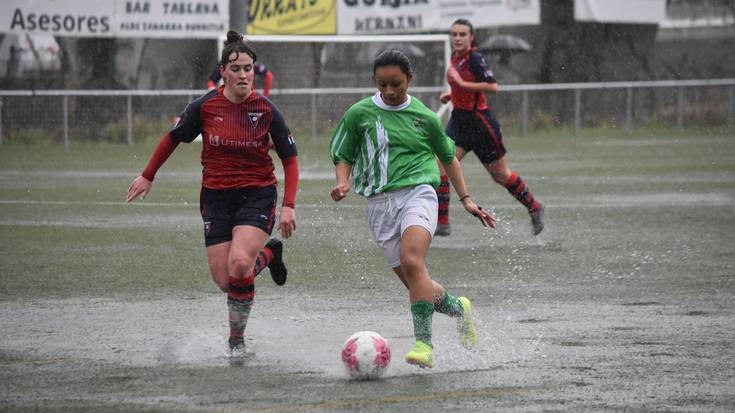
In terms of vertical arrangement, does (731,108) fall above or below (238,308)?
below

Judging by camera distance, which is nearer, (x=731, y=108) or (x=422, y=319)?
(x=422, y=319)

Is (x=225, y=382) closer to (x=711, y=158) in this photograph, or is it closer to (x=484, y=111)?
(x=484, y=111)

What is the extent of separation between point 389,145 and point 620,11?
25001mm

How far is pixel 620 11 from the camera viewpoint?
31094mm

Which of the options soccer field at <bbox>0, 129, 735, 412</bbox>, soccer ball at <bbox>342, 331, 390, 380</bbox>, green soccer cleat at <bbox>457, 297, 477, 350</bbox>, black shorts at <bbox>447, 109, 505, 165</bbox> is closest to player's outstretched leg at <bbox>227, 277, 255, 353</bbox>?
soccer field at <bbox>0, 129, 735, 412</bbox>

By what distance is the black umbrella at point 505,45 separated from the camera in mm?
32781

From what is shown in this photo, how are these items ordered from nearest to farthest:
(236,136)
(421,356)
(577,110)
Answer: (421,356) < (236,136) < (577,110)

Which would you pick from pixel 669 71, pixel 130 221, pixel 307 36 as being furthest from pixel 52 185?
pixel 669 71

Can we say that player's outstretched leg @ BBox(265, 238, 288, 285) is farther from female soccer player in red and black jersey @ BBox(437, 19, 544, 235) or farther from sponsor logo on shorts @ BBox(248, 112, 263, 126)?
female soccer player in red and black jersey @ BBox(437, 19, 544, 235)

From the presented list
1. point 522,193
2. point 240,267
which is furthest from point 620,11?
point 240,267

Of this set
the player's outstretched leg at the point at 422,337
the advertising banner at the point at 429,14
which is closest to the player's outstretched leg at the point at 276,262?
the player's outstretched leg at the point at 422,337

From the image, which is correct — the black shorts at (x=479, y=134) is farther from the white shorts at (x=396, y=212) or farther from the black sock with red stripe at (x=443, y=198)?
the white shorts at (x=396, y=212)

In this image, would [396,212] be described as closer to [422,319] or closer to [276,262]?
[422,319]

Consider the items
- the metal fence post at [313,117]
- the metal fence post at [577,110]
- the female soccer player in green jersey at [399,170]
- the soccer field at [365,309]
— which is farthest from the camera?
the metal fence post at [577,110]
